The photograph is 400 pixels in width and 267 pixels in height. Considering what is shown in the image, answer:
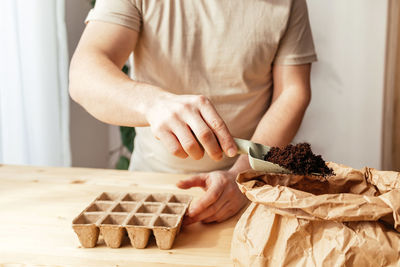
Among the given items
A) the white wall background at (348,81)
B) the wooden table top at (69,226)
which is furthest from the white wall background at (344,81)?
the wooden table top at (69,226)

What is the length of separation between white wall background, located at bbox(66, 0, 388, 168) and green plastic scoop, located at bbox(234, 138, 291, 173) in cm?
181

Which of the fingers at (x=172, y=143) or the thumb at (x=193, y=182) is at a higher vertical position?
the fingers at (x=172, y=143)

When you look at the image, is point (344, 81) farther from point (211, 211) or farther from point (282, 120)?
point (211, 211)

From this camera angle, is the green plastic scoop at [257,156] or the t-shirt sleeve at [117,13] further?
the t-shirt sleeve at [117,13]

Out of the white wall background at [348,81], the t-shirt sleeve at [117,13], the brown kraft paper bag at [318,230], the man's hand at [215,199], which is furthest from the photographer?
the white wall background at [348,81]

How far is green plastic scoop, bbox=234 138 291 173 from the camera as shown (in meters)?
0.75

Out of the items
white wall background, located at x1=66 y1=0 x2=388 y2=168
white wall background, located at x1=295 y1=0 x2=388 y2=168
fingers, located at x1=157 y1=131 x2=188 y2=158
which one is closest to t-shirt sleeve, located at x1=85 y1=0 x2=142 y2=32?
fingers, located at x1=157 y1=131 x2=188 y2=158

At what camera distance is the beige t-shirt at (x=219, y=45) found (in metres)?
1.35

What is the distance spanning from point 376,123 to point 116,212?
209 centimetres

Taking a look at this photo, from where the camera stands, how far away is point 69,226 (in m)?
0.90

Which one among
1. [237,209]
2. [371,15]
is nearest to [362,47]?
[371,15]

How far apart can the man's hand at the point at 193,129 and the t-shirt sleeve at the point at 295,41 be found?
72cm

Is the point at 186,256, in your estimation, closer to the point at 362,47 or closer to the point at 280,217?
the point at 280,217

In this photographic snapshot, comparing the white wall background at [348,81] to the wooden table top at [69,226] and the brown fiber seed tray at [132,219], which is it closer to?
the wooden table top at [69,226]
